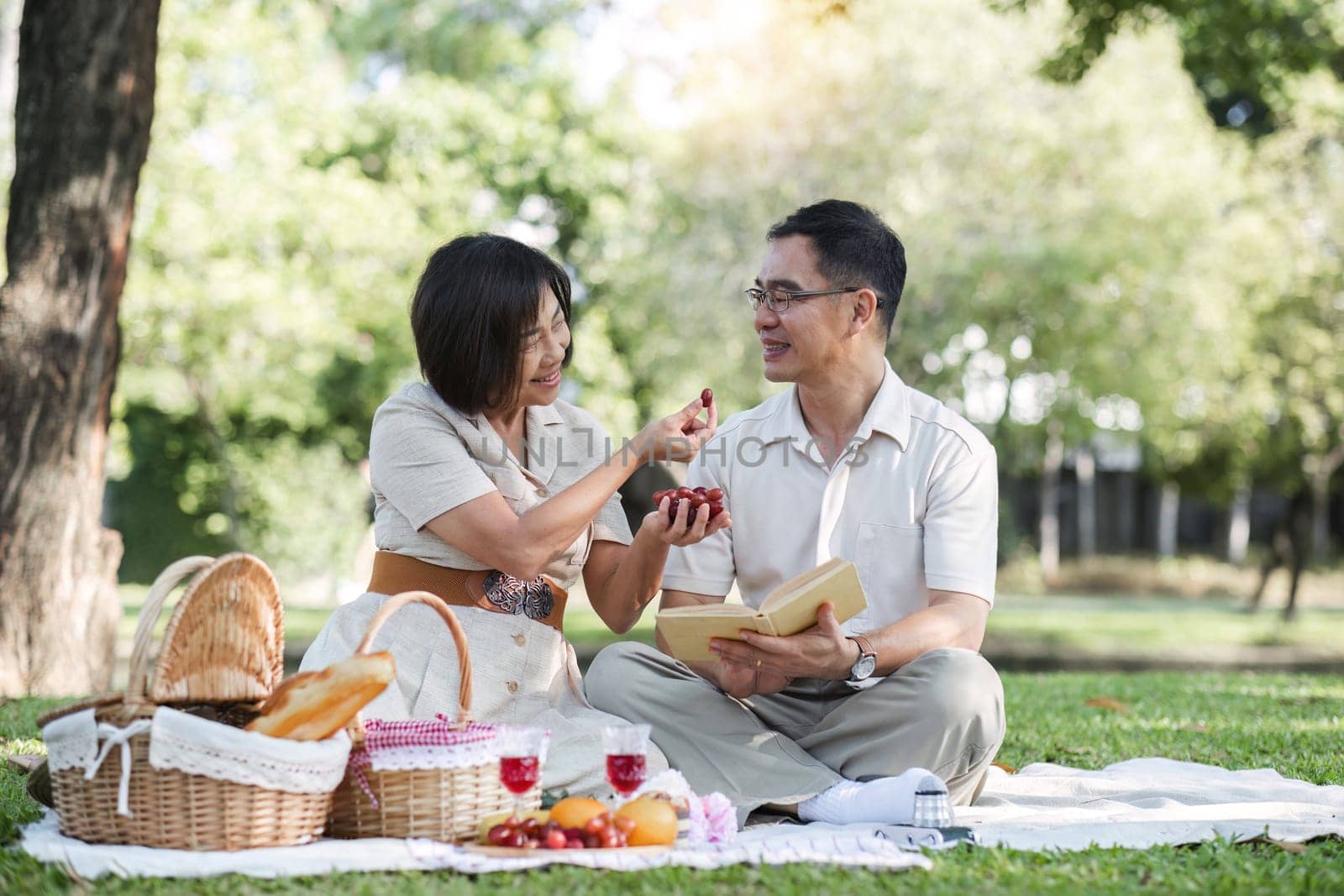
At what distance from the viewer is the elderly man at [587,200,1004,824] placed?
3.82 meters

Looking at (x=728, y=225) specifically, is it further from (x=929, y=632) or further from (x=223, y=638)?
(x=223, y=638)

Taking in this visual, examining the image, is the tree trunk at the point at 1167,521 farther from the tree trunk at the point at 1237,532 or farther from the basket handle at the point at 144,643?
the basket handle at the point at 144,643

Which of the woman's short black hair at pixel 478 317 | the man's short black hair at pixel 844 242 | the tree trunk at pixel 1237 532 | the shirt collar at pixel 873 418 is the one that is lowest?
the tree trunk at pixel 1237 532

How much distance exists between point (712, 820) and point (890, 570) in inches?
46.2

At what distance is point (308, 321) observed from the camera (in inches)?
632

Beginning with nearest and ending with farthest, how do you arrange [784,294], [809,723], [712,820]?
[712,820] < [809,723] < [784,294]

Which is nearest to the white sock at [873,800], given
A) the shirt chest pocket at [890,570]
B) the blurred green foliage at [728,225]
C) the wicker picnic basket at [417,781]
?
the shirt chest pocket at [890,570]

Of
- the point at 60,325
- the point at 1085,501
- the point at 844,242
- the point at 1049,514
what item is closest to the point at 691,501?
the point at 844,242

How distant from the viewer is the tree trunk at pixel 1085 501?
24031mm

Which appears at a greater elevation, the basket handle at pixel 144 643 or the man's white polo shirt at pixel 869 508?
the man's white polo shirt at pixel 869 508

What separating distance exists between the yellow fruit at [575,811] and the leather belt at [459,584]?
0.80 m

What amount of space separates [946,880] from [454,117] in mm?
18530

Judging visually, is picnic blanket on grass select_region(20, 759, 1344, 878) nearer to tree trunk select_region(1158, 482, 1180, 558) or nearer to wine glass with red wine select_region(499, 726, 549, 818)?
wine glass with red wine select_region(499, 726, 549, 818)

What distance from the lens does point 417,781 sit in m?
3.23
